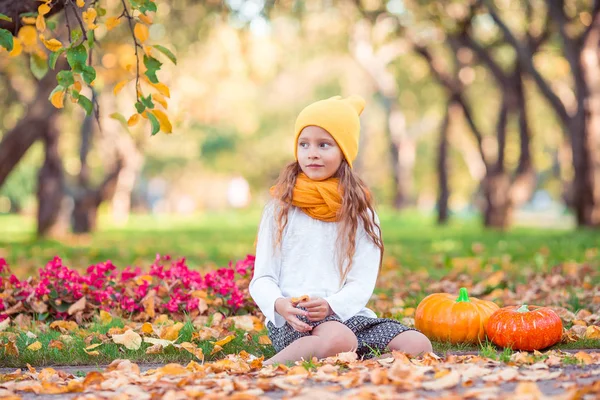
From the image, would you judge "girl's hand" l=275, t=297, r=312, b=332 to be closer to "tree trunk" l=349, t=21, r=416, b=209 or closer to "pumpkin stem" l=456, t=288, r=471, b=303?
"pumpkin stem" l=456, t=288, r=471, b=303

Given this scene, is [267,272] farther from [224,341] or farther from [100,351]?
[100,351]

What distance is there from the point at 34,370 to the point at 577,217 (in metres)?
11.8

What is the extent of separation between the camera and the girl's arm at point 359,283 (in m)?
3.87

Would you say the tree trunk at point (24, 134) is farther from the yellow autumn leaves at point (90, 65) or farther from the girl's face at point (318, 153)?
the girl's face at point (318, 153)

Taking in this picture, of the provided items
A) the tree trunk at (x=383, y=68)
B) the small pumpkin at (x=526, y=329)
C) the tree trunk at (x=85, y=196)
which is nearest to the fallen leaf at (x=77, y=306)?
the small pumpkin at (x=526, y=329)

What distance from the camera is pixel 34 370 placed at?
12.2ft

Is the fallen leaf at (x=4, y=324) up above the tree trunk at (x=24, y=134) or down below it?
below

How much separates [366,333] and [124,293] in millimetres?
2085

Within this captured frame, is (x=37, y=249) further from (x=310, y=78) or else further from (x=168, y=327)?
(x=310, y=78)

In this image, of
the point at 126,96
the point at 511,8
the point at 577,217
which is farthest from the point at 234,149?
the point at 577,217

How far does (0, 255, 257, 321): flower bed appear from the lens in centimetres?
512

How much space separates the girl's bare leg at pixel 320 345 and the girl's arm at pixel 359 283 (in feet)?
0.39

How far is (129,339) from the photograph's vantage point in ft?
14.0

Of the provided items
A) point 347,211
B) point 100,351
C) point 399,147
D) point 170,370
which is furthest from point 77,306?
point 399,147
